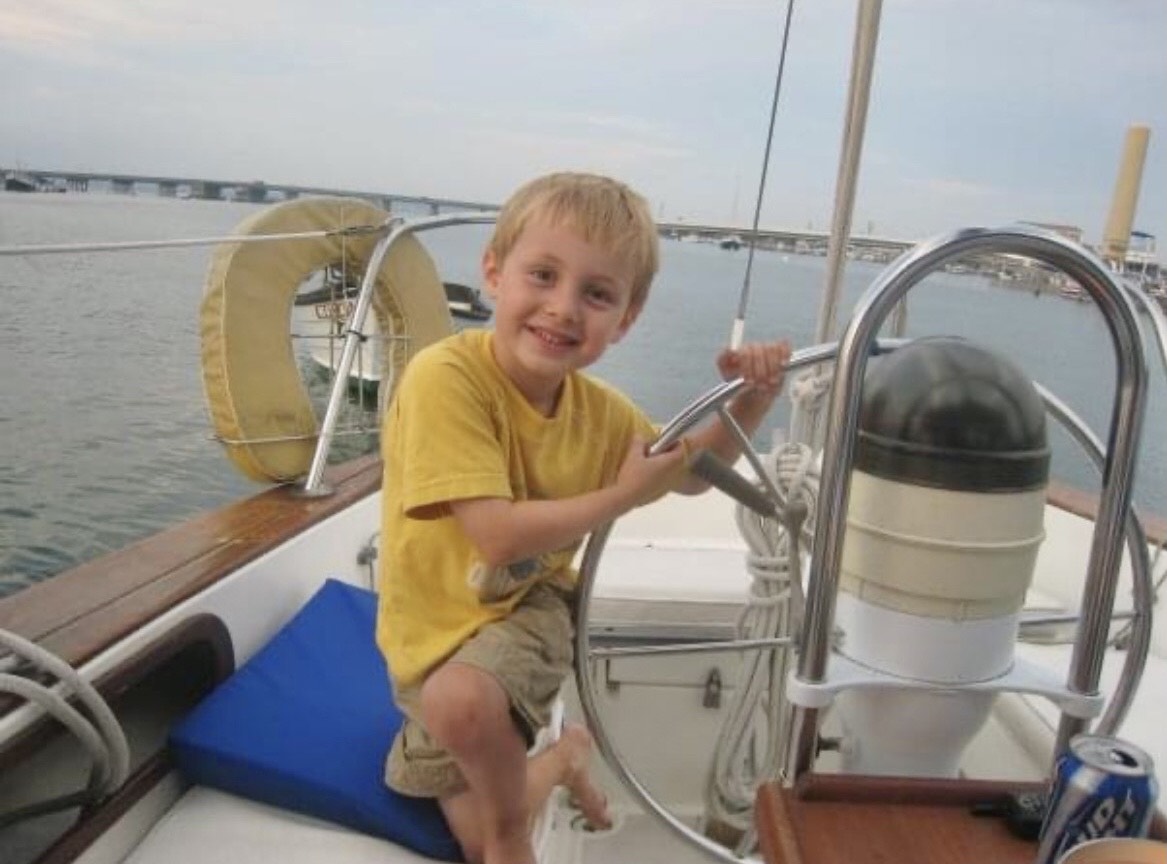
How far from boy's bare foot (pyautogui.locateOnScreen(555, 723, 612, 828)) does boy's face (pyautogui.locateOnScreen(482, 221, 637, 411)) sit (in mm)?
613

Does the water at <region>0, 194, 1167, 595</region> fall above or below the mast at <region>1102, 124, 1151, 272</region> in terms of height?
below

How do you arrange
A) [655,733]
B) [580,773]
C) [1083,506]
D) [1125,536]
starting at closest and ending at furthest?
[1125,536] → [580,773] → [655,733] → [1083,506]

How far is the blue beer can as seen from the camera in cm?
65

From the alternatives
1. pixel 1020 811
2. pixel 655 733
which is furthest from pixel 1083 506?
pixel 1020 811

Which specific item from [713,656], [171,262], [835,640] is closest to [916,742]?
[835,640]

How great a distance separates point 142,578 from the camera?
1.44 metres

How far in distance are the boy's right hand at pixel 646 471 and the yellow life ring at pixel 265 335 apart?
1.19 meters

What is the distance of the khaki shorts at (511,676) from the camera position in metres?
1.17

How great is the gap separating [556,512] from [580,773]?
57 centimetres

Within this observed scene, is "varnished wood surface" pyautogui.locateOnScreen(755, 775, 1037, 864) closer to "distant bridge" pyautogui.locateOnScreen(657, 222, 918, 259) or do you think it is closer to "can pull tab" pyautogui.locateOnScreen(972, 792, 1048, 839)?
"can pull tab" pyautogui.locateOnScreen(972, 792, 1048, 839)

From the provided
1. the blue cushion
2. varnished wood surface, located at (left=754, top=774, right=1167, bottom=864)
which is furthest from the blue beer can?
the blue cushion

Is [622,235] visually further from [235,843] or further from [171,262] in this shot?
[171,262]

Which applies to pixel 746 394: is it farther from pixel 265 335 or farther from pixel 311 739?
pixel 265 335

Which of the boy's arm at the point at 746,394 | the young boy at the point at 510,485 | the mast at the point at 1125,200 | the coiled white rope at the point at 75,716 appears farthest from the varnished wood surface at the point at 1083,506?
the coiled white rope at the point at 75,716
